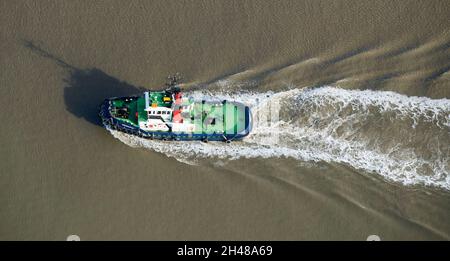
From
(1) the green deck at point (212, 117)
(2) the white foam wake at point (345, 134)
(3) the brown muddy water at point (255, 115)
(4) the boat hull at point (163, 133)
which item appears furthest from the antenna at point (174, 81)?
(4) the boat hull at point (163, 133)

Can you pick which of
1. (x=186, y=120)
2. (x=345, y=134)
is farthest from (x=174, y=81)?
(x=345, y=134)

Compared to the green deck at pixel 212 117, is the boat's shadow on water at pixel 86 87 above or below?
above

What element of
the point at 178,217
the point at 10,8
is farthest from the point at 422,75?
the point at 10,8

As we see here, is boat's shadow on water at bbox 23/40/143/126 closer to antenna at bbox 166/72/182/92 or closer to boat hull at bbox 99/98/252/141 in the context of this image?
boat hull at bbox 99/98/252/141

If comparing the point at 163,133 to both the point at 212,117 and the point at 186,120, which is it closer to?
the point at 186,120

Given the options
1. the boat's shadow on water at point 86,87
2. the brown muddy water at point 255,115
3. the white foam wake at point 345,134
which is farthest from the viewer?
the boat's shadow on water at point 86,87

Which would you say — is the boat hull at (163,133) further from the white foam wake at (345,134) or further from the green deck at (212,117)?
the white foam wake at (345,134)
